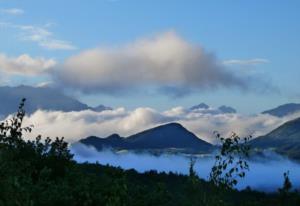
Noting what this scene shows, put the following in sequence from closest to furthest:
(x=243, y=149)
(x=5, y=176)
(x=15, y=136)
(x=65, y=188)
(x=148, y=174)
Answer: (x=5, y=176) < (x=243, y=149) < (x=65, y=188) < (x=15, y=136) < (x=148, y=174)

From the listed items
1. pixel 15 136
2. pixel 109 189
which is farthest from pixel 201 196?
pixel 15 136

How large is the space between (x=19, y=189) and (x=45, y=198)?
25.1 ft

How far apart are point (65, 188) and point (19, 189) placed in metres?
8.68

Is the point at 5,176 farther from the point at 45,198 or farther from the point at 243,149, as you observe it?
the point at 243,149

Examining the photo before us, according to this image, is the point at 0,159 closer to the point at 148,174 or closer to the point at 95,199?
the point at 95,199

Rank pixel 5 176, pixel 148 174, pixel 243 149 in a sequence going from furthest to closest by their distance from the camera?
pixel 148 174, pixel 243 149, pixel 5 176

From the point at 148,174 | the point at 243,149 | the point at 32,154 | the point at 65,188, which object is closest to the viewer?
the point at 243,149

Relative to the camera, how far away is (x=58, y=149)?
40.7 metres

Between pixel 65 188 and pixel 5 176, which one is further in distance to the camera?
pixel 65 188

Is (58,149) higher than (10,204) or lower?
higher

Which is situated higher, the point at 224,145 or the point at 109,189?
the point at 224,145

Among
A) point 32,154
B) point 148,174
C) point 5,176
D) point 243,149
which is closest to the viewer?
point 5,176

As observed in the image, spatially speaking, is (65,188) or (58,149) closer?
(65,188)

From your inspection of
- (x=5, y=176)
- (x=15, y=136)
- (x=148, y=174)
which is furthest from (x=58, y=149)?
(x=148, y=174)
